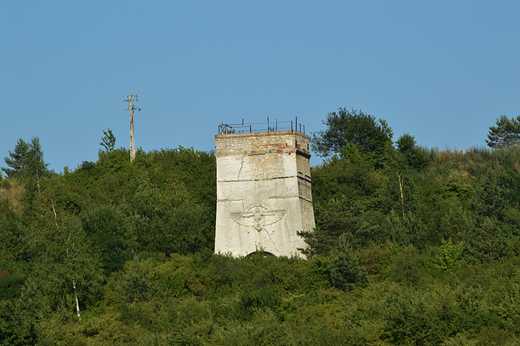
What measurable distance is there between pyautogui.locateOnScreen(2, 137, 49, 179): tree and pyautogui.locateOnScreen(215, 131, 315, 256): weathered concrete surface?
84.4ft

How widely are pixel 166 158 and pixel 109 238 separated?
13526mm

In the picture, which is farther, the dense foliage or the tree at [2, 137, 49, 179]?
the tree at [2, 137, 49, 179]

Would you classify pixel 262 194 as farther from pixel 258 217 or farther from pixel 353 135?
pixel 353 135

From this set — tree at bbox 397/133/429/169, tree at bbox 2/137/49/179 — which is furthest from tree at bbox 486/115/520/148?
tree at bbox 2/137/49/179

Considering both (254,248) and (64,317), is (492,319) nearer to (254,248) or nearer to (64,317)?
(254,248)

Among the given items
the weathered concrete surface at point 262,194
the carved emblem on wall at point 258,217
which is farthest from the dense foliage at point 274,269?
the carved emblem on wall at point 258,217

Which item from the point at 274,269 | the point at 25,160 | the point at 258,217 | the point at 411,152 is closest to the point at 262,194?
the point at 258,217

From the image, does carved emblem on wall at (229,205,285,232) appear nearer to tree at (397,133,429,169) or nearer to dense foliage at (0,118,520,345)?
dense foliage at (0,118,520,345)

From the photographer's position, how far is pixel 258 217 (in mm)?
35281

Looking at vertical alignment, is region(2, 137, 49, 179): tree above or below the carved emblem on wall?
above

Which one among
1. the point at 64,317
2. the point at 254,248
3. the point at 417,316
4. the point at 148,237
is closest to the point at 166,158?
the point at 148,237

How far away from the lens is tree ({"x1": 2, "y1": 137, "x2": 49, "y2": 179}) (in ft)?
194

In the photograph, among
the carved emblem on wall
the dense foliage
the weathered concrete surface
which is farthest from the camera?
the carved emblem on wall

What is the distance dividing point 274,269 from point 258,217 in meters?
3.32
